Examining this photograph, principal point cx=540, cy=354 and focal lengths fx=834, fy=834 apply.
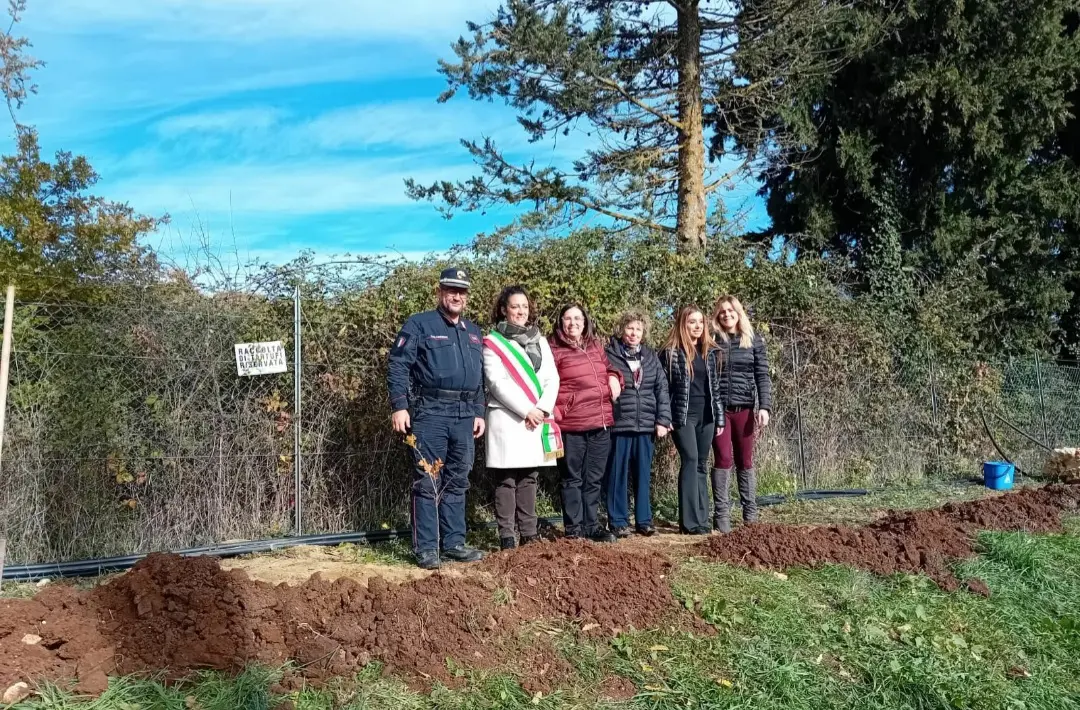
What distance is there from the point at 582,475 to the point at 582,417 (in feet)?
1.60

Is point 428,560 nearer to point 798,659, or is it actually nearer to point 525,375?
point 525,375

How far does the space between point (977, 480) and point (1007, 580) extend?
20.4 ft

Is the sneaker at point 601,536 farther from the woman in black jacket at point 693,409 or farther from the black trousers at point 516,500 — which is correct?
the woman in black jacket at point 693,409

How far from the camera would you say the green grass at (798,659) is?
363 centimetres

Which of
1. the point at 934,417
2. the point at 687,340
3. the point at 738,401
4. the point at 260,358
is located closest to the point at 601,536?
the point at 738,401

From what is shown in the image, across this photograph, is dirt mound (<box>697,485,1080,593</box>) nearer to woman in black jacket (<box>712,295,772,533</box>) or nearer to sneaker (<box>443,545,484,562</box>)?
woman in black jacket (<box>712,295,772,533</box>)

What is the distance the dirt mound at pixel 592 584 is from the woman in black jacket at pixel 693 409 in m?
1.83

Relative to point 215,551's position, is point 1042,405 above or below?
above

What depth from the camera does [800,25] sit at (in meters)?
13.1

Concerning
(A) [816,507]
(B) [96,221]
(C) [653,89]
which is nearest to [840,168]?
(C) [653,89]

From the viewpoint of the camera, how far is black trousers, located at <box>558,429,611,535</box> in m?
6.52

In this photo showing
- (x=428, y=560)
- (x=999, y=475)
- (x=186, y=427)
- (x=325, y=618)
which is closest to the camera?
(x=325, y=618)

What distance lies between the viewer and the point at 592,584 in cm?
466

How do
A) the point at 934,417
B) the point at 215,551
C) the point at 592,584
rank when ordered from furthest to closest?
the point at 934,417, the point at 215,551, the point at 592,584
